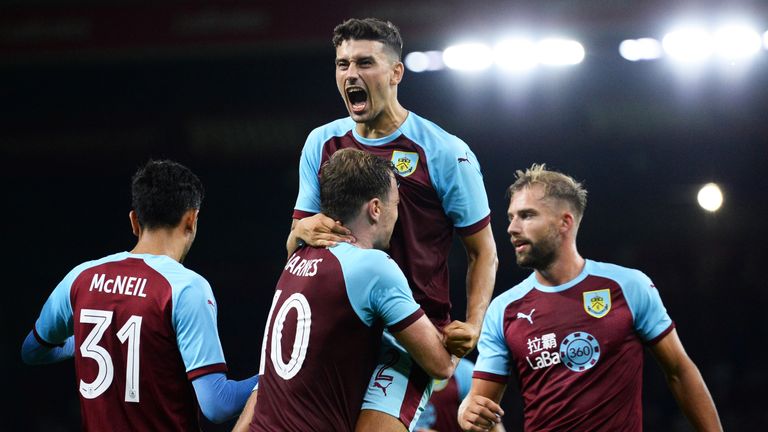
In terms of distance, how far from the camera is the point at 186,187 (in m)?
3.51

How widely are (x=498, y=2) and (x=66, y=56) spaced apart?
168 inches

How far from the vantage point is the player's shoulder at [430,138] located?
3.43 m

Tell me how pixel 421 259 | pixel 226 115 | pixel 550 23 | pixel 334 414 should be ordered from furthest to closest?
pixel 226 115 < pixel 550 23 < pixel 421 259 < pixel 334 414

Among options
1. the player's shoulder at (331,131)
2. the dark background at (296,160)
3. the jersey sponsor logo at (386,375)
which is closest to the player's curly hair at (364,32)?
the player's shoulder at (331,131)

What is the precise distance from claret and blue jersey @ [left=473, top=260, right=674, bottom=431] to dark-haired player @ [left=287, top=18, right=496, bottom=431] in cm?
106

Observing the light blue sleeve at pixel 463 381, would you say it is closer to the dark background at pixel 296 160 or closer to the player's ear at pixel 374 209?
the player's ear at pixel 374 209

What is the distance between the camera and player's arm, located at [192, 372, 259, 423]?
10.4 ft

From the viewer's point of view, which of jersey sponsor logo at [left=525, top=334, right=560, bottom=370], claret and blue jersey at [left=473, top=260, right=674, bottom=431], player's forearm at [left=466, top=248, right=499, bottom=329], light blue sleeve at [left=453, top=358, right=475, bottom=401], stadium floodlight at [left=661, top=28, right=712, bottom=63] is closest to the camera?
player's forearm at [left=466, top=248, right=499, bottom=329]

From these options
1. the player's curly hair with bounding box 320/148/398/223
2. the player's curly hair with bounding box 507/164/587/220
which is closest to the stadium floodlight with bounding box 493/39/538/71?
the player's curly hair with bounding box 507/164/587/220

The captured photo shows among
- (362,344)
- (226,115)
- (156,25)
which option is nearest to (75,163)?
(226,115)

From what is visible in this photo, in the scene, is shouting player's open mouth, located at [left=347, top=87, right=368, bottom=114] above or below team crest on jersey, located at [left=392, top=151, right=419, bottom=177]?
above

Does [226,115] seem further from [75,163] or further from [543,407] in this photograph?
[543,407]

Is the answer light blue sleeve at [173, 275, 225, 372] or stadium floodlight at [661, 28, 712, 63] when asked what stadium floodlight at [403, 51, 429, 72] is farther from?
light blue sleeve at [173, 275, 225, 372]

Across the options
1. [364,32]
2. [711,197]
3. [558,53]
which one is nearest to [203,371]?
[364,32]
